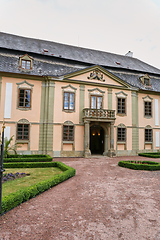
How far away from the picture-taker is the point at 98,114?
61.0 feet

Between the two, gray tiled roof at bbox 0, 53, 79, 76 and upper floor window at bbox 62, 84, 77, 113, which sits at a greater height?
gray tiled roof at bbox 0, 53, 79, 76

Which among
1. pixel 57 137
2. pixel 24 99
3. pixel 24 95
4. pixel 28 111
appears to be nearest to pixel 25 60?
pixel 24 95

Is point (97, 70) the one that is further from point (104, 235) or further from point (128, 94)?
point (104, 235)

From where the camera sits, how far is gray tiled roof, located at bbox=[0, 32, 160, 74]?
2052cm

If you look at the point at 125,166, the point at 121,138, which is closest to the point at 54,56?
the point at 121,138

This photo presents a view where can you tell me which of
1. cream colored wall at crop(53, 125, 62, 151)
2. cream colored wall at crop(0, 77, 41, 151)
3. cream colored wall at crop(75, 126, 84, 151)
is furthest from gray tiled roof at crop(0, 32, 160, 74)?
cream colored wall at crop(53, 125, 62, 151)

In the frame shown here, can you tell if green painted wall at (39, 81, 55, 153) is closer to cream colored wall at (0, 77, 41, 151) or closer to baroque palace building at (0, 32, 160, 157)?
baroque palace building at (0, 32, 160, 157)

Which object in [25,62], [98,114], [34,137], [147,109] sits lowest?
[34,137]

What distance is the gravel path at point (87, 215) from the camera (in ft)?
13.0

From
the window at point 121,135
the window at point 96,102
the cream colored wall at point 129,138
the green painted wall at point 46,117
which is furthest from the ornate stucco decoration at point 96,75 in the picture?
the cream colored wall at point 129,138

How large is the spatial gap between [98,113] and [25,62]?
963 cm

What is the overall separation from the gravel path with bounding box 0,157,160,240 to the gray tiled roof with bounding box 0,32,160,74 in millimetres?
17289

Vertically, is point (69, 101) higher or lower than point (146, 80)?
lower

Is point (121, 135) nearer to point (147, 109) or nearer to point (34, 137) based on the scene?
point (147, 109)
